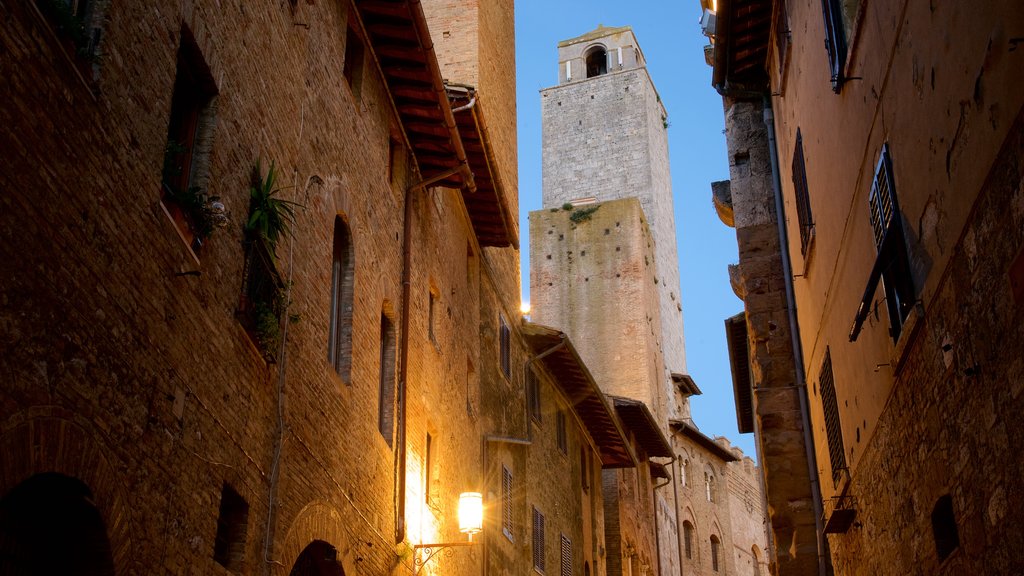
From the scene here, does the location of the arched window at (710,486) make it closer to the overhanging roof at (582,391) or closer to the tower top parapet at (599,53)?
the overhanging roof at (582,391)

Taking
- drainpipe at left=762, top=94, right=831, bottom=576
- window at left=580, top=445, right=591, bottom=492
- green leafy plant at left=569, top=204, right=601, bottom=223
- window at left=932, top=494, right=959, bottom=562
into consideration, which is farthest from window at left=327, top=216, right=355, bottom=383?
green leafy plant at left=569, top=204, right=601, bottom=223

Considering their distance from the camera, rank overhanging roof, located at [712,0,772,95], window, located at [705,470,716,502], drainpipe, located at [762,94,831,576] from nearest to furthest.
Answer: drainpipe, located at [762,94,831,576] → overhanging roof, located at [712,0,772,95] → window, located at [705,470,716,502]

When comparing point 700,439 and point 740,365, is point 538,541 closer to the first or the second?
point 740,365

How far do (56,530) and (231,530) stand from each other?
1.80 m

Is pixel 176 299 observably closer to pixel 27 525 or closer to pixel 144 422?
pixel 144 422

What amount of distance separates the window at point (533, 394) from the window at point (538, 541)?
5.35ft

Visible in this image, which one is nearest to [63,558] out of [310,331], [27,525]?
[27,525]

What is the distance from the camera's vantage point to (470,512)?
38.3 ft

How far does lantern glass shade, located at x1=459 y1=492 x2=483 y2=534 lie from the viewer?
11664 millimetres

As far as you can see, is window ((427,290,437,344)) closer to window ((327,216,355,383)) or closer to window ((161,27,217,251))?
window ((327,216,355,383))

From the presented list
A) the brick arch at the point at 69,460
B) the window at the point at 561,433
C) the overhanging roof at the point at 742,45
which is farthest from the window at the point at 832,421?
the window at the point at 561,433

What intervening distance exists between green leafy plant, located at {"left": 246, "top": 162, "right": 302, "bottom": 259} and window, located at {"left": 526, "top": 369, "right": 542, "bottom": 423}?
35.1 feet

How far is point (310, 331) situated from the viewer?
8.91 meters

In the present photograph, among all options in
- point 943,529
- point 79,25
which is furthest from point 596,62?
point 79,25
